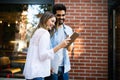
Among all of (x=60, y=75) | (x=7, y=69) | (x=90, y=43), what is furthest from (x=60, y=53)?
(x=7, y=69)

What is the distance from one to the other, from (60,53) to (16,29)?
2.53 m

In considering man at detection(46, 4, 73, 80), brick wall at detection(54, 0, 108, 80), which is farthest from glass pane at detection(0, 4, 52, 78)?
man at detection(46, 4, 73, 80)

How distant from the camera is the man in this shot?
13.1 feet

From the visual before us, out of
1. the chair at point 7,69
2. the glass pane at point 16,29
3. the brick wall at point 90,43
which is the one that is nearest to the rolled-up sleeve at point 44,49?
the brick wall at point 90,43

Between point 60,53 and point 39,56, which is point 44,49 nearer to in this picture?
point 39,56

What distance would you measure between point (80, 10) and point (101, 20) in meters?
0.46

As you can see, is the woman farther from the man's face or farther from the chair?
the chair

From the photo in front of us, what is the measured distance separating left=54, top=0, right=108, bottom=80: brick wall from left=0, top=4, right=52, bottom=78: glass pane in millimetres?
899

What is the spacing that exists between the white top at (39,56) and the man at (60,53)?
0.54 metres

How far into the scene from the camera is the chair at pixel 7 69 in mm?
6367

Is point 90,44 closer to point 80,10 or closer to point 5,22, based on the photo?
point 80,10

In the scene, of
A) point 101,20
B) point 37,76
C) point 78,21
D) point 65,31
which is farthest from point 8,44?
point 37,76

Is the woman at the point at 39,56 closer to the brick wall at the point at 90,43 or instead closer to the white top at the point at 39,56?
the white top at the point at 39,56

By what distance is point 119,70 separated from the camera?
552 centimetres
